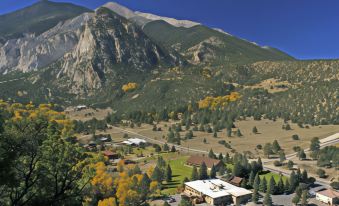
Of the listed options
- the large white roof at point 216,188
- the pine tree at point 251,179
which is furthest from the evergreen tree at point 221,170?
the large white roof at point 216,188

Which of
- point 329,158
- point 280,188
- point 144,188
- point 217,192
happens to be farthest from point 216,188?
point 329,158

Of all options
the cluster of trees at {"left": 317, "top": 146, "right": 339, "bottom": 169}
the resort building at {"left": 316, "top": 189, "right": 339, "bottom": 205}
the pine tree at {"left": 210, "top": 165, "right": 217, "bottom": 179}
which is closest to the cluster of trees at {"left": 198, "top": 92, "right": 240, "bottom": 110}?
the cluster of trees at {"left": 317, "top": 146, "right": 339, "bottom": 169}

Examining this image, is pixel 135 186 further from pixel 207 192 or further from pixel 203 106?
pixel 203 106

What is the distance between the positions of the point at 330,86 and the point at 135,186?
6045 inches

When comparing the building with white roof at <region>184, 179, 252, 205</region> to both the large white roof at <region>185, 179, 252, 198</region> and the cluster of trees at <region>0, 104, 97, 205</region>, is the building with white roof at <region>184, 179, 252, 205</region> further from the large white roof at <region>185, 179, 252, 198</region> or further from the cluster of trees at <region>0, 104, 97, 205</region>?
the cluster of trees at <region>0, 104, 97, 205</region>

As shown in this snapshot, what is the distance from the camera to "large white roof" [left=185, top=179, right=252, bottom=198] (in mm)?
68938

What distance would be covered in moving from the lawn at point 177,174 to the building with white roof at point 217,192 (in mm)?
4185

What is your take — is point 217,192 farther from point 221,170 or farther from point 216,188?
point 221,170

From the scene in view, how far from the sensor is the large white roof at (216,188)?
68.9m

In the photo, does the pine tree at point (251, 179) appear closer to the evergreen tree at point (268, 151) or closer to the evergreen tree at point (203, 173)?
the evergreen tree at point (203, 173)

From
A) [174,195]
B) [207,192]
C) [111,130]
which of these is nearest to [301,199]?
[207,192]

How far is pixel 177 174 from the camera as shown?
284 feet

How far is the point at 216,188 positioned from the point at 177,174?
55.3 ft

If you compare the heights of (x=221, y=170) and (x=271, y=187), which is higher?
(x=221, y=170)
